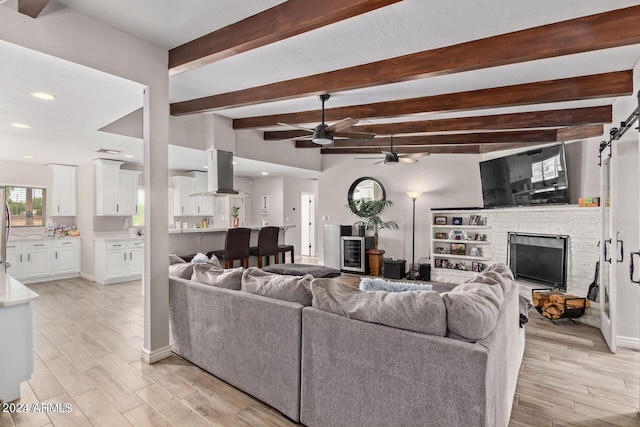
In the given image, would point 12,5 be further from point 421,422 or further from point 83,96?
point 421,422

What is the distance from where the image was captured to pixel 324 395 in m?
1.94

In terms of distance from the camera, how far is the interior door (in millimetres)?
3229

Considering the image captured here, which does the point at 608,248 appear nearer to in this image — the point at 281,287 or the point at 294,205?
the point at 281,287

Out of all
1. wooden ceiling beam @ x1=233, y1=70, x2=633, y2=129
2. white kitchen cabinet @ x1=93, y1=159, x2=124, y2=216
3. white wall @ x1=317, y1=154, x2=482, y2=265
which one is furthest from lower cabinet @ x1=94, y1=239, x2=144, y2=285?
wooden ceiling beam @ x1=233, y1=70, x2=633, y2=129

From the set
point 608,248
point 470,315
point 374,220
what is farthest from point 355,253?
point 470,315

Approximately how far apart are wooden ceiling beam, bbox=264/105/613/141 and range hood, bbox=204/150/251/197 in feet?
7.42

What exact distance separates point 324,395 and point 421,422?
23.2 inches

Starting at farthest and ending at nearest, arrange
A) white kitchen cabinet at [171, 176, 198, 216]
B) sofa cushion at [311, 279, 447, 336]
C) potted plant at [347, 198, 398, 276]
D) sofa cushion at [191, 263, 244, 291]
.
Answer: white kitchen cabinet at [171, 176, 198, 216]
potted plant at [347, 198, 398, 276]
sofa cushion at [191, 263, 244, 291]
sofa cushion at [311, 279, 447, 336]

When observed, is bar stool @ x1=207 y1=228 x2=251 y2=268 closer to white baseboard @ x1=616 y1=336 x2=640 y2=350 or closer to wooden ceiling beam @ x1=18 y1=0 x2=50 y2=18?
wooden ceiling beam @ x1=18 y1=0 x2=50 y2=18

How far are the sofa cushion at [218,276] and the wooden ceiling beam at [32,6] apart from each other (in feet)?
7.25

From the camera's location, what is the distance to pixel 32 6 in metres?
2.17

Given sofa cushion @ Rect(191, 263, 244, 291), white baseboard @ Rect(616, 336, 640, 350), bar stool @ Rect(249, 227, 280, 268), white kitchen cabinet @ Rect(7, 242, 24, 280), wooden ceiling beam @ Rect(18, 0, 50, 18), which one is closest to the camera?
wooden ceiling beam @ Rect(18, 0, 50, 18)

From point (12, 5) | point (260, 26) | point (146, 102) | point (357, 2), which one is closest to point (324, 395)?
point (357, 2)

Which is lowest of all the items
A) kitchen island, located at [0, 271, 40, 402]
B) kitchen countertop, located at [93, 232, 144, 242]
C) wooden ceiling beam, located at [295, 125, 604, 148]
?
kitchen island, located at [0, 271, 40, 402]
